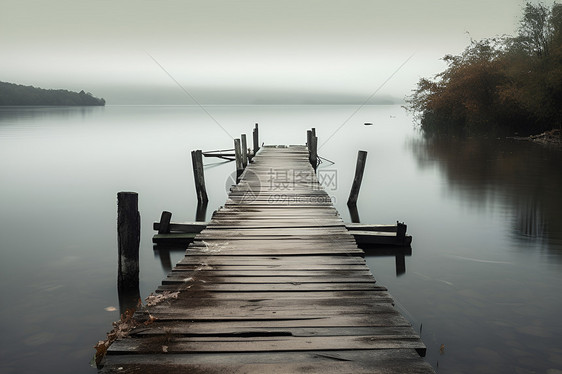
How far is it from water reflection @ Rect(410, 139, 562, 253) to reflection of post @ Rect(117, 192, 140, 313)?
26.8 feet

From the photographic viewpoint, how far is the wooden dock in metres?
3.21

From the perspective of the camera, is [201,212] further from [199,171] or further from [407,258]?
[407,258]

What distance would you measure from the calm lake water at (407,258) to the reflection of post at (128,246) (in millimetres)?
279

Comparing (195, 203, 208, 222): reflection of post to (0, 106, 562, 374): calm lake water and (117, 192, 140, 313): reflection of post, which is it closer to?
(0, 106, 562, 374): calm lake water

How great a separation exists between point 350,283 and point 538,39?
3417 cm

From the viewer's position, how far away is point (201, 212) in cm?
1333

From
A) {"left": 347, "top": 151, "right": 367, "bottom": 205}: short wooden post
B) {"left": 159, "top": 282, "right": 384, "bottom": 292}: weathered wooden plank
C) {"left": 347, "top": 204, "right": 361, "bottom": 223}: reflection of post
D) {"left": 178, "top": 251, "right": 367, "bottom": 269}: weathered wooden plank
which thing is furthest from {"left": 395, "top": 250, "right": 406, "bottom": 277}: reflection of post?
{"left": 347, "top": 151, "right": 367, "bottom": 205}: short wooden post

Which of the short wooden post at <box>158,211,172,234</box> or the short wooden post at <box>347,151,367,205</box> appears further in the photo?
the short wooden post at <box>347,151,367,205</box>

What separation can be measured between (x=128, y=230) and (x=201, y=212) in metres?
7.33

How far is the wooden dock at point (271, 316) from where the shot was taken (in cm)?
321

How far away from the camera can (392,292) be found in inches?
284

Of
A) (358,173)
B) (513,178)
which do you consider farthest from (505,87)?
(358,173)

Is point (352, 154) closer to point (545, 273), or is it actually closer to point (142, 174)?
point (142, 174)

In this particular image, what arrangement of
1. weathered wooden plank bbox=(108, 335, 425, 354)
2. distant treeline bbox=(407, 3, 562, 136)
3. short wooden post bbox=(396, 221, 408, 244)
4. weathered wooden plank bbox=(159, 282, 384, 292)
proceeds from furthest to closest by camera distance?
distant treeline bbox=(407, 3, 562, 136), short wooden post bbox=(396, 221, 408, 244), weathered wooden plank bbox=(159, 282, 384, 292), weathered wooden plank bbox=(108, 335, 425, 354)
